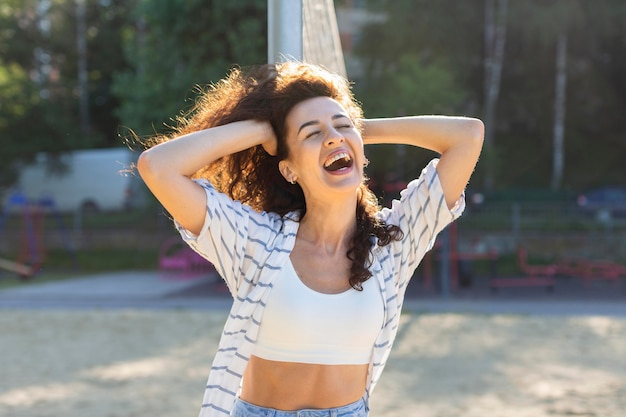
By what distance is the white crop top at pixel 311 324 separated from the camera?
1822 mm

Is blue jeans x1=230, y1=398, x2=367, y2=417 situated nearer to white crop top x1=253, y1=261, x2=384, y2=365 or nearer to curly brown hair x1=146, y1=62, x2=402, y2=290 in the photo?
white crop top x1=253, y1=261, x2=384, y2=365

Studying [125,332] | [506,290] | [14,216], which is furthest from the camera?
[14,216]

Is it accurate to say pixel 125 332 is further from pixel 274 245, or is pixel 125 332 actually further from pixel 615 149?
pixel 615 149

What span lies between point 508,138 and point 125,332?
64.5 ft

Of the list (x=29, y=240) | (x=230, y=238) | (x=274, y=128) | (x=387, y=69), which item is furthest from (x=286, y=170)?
(x=29, y=240)

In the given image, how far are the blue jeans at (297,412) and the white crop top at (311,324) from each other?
117 millimetres

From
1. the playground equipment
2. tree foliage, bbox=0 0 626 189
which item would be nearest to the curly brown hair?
tree foliage, bbox=0 0 626 189

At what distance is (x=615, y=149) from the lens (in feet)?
79.2

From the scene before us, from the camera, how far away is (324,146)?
188 cm

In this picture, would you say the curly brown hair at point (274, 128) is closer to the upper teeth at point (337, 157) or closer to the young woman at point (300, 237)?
the young woman at point (300, 237)

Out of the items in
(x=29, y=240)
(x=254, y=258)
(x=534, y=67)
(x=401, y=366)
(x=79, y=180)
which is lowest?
(x=79, y=180)

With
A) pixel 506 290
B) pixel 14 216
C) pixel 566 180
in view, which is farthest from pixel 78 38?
pixel 506 290

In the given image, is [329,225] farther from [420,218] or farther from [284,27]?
[284,27]

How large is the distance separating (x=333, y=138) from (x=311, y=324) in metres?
0.46
